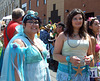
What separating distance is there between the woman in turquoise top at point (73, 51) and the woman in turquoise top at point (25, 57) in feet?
1.06

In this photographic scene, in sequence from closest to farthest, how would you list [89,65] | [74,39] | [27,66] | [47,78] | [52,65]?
[27,66], [47,78], [74,39], [89,65], [52,65]

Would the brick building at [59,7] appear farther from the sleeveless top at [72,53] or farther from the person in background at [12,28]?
the sleeveless top at [72,53]

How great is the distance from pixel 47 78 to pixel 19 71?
556mm

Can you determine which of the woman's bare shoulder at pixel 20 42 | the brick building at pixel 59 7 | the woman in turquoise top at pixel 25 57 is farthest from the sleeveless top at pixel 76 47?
the brick building at pixel 59 7

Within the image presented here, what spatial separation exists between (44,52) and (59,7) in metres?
18.3

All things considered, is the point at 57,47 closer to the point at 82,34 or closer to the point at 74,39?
the point at 74,39

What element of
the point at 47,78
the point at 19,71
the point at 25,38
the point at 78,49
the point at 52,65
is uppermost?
the point at 25,38

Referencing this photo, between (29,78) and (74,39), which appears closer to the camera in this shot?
(29,78)

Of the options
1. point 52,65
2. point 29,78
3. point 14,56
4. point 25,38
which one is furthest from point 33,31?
point 52,65

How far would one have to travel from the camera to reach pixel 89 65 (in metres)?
2.62

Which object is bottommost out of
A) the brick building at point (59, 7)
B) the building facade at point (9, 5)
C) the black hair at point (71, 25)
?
the black hair at point (71, 25)

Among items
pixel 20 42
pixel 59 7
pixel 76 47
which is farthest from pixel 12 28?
pixel 59 7

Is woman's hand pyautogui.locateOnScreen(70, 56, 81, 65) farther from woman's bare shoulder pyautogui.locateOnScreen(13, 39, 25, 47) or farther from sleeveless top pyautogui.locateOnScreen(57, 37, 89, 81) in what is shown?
woman's bare shoulder pyautogui.locateOnScreen(13, 39, 25, 47)

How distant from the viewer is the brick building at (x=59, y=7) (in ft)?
46.6
